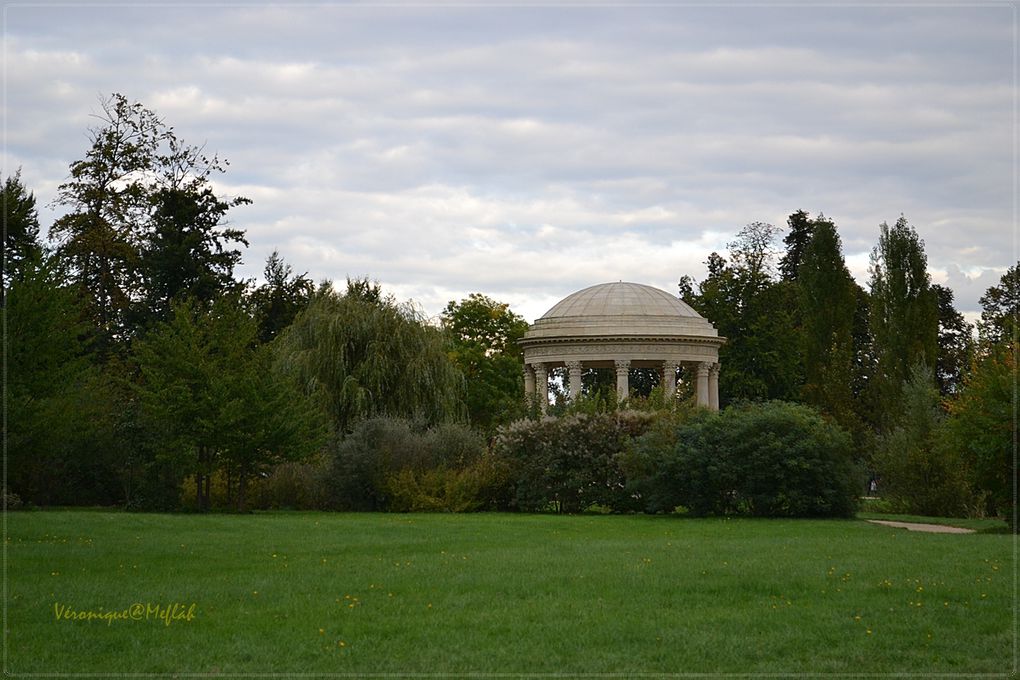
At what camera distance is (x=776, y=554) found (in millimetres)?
18406

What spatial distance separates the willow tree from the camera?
4225 centimetres

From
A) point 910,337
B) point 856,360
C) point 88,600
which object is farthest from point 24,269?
point 856,360

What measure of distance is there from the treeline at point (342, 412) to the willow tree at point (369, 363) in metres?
0.08

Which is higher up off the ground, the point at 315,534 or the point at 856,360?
the point at 856,360

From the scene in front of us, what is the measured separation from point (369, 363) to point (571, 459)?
987 cm

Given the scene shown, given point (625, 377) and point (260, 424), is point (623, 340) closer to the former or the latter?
point (625, 377)

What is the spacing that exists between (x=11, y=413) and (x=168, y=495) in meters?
10.2

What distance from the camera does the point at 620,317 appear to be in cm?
5341

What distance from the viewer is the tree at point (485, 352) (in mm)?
65000

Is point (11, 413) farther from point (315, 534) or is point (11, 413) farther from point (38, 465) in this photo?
point (38, 465)

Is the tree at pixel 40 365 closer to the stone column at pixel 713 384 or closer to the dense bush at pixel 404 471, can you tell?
the dense bush at pixel 404 471

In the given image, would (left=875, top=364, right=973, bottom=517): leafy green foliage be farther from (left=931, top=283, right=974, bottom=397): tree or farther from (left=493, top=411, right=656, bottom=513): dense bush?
(left=931, top=283, right=974, bottom=397): tree

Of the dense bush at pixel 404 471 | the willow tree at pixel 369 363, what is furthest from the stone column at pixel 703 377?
the dense bush at pixel 404 471

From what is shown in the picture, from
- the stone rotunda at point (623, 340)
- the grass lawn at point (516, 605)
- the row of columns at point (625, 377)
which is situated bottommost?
the grass lawn at point (516, 605)
